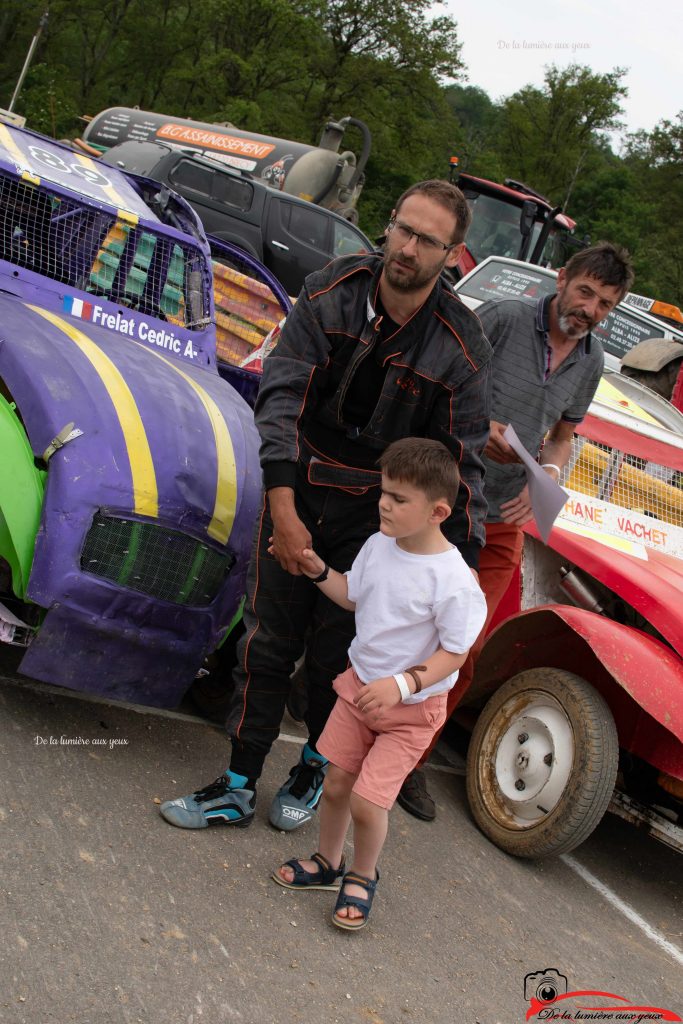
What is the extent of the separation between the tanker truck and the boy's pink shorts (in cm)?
1540

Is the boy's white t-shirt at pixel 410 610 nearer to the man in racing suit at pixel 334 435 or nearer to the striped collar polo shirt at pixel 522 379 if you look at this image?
the man in racing suit at pixel 334 435

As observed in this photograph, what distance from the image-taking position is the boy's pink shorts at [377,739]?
9.83ft

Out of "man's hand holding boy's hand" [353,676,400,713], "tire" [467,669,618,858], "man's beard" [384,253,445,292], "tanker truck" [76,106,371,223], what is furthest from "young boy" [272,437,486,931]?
"tanker truck" [76,106,371,223]

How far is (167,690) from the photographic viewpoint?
3.57 m

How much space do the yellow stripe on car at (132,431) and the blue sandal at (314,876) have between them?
1.16m

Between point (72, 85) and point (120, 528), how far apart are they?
34743mm

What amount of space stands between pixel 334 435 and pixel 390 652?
749mm

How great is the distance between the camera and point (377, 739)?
3084 mm

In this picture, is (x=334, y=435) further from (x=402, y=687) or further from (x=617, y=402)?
(x=617, y=402)

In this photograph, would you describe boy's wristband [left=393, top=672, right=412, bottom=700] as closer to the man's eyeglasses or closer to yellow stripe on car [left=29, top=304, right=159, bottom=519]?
yellow stripe on car [left=29, top=304, right=159, bottom=519]

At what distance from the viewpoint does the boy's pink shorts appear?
118 inches

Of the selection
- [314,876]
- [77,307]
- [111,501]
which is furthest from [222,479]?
[314,876]

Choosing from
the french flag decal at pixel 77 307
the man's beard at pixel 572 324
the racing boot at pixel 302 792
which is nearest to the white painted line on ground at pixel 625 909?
the racing boot at pixel 302 792

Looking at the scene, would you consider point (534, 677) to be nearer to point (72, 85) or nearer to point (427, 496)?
point (427, 496)
